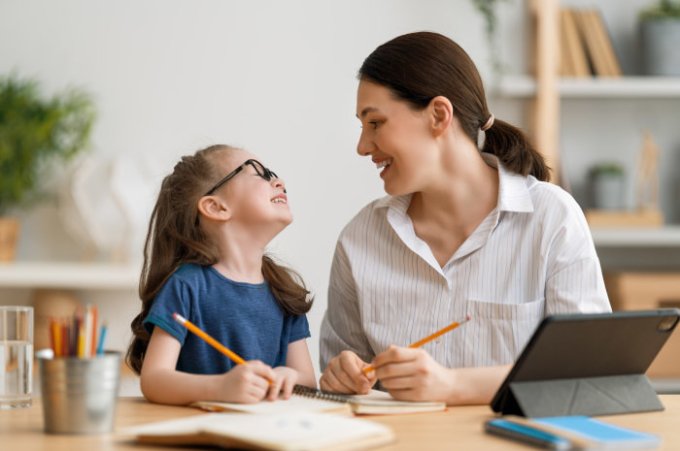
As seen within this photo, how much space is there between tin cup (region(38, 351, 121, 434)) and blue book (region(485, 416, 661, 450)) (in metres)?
0.45

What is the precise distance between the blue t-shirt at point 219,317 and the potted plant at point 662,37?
2410 mm

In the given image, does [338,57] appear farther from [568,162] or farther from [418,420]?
[418,420]

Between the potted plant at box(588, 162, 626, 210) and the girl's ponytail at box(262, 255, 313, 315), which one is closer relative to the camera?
the girl's ponytail at box(262, 255, 313, 315)

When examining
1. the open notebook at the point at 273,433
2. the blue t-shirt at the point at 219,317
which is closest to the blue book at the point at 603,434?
the open notebook at the point at 273,433

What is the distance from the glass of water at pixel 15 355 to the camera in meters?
1.42

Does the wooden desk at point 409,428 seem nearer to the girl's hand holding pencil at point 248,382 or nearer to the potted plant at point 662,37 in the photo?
the girl's hand holding pencil at point 248,382

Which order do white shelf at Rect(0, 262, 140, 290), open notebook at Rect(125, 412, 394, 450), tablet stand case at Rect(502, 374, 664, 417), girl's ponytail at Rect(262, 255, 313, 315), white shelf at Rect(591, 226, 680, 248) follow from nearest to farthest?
open notebook at Rect(125, 412, 394, 450) → tablet stand case at Rect(502, 374, 664, 417) → girl's ponytail at Rect(262, 255, 313, 315) → white shelf at Rect(0, 262, 140, 290) → white shelf at Rect(591, 226, 680, 248)

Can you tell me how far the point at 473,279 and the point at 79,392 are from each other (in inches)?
31.9

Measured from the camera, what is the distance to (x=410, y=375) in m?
1.44

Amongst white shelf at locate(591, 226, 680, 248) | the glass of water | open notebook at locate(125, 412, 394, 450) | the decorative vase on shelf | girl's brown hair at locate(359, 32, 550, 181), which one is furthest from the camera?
white shelf at locate(591, 226, 680, 248)

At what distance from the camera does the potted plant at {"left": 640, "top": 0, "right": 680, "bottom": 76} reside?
363 centimetres

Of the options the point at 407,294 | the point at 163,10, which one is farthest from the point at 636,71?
the point at 407,294

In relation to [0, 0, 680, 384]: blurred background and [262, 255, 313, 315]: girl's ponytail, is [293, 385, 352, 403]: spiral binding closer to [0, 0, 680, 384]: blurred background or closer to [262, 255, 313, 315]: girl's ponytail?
[262, 255, 313, 315]: girl's ponytail

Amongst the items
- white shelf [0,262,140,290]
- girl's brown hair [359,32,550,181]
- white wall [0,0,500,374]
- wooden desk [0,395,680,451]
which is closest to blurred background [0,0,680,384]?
white wall [0,0,500,374]
